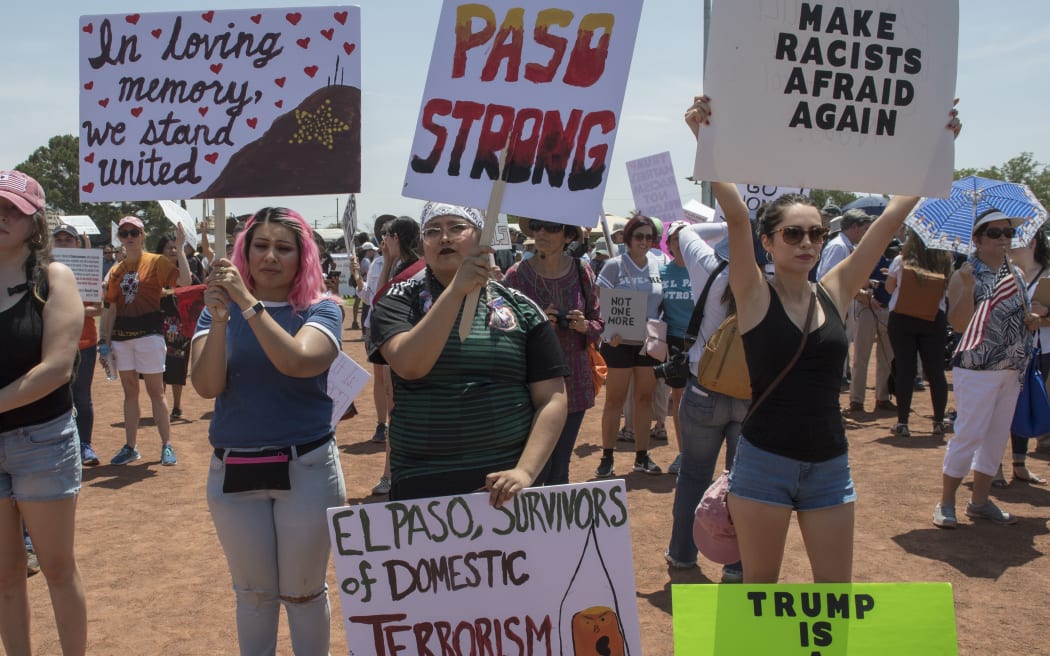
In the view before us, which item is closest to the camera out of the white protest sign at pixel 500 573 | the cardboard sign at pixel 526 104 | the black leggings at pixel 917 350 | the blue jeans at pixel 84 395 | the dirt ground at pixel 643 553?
the white protest sign at pixel 500 573

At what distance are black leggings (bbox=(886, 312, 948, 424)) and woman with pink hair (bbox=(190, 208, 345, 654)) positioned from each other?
692 centimetres

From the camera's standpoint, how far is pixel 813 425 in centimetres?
331

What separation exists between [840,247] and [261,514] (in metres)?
7.90

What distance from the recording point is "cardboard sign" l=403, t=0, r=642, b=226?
320 cm

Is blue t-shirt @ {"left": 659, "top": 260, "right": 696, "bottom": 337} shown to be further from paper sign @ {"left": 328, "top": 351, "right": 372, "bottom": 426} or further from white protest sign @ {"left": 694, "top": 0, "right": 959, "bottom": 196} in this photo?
white protest sign @ {"left": 694, "top": 0, "right": 959, "bottom": 196}

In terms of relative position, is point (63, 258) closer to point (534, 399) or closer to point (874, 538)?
point (534, 399)

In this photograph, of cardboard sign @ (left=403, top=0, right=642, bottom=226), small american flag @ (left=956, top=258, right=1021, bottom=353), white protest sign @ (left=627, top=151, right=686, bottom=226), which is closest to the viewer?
cardboard sign @ (left=403, top=0, right=642, bottom=226)

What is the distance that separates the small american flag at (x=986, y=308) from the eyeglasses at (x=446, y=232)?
4245mm

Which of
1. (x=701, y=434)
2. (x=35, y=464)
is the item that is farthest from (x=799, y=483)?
(x=35, y=464)

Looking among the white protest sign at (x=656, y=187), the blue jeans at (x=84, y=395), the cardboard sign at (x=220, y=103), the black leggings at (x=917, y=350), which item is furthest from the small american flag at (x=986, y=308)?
the blue jeans at (x=84, y=395)

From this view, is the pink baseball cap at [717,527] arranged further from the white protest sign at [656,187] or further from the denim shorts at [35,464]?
the white protest sign at [656,187]

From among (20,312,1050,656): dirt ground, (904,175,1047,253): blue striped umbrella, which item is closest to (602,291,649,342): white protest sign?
(20,312,1050,656): dirt ground

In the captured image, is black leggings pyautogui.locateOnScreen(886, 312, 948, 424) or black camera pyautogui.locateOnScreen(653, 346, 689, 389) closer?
black camera pyautogui.locateOnScreen(653, 346, 689, 389)

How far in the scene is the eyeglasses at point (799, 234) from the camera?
3.38m
